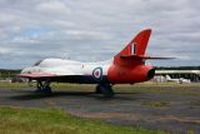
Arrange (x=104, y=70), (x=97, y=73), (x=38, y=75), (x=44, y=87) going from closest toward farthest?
(x=104, y=70)
(x=97, y=73)
(x=38, y=75)
(x=44, y=87)

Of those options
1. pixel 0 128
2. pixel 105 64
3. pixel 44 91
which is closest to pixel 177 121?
pixel 0 128

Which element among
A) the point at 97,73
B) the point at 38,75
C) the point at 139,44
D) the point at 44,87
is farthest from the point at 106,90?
the point at 44,87

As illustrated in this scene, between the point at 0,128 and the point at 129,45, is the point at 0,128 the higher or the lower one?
the lower one

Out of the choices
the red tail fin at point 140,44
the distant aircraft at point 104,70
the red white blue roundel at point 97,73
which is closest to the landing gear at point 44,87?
the distant aircraft at point 104,70

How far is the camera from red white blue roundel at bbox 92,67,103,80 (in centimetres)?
3631

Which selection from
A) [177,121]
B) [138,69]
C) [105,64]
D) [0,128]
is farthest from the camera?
[105,64]

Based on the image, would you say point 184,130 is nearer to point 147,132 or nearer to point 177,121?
point 147,132

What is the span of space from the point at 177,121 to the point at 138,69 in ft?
53.1

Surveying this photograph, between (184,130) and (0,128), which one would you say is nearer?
(0,128)

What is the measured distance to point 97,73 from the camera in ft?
120

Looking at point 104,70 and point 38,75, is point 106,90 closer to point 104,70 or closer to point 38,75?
point 104,70

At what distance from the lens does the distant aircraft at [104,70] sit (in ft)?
111

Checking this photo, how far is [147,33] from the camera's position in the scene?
34.6 m

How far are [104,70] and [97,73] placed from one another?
1.05m
